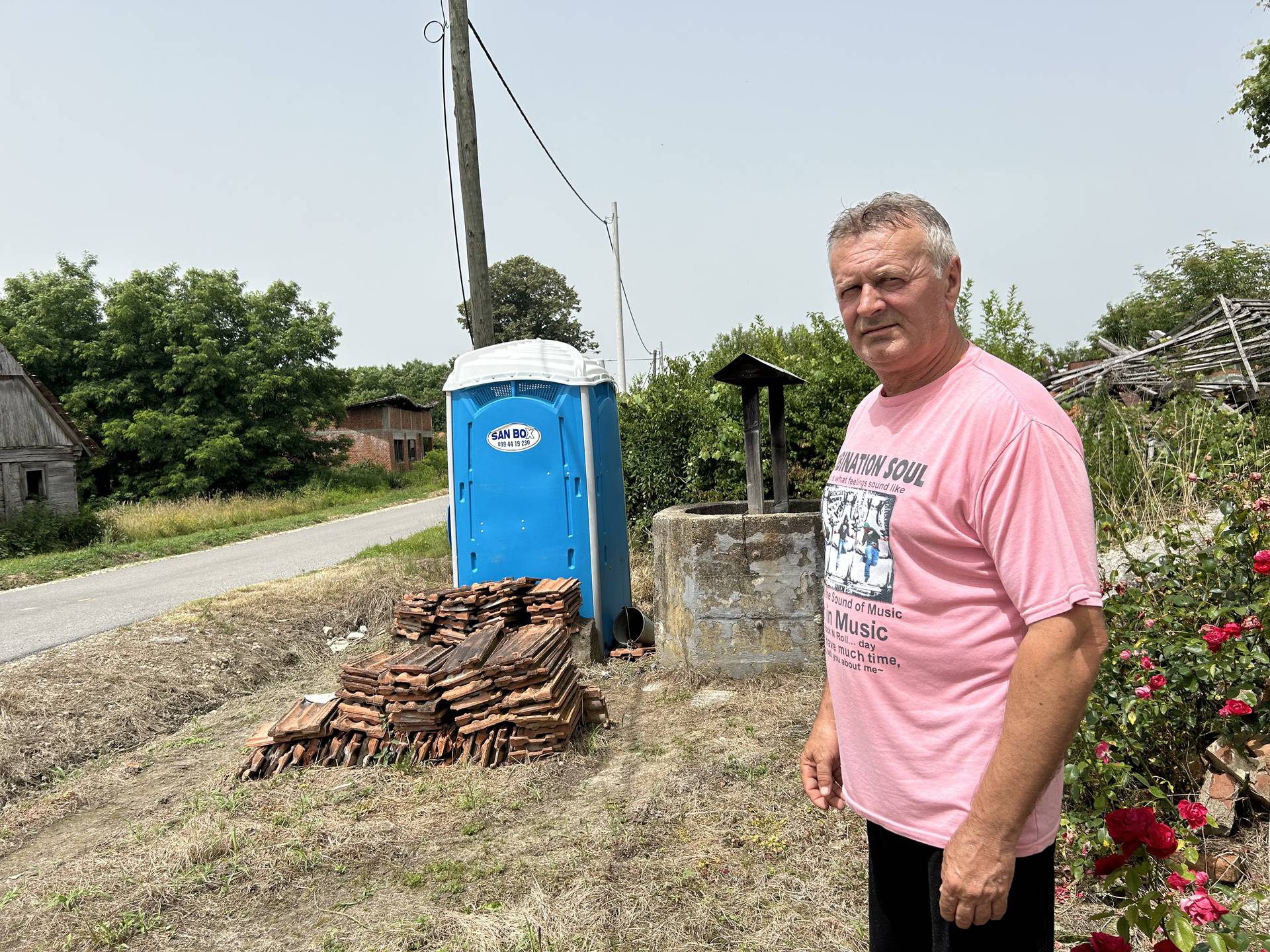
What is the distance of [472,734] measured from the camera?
487 cm

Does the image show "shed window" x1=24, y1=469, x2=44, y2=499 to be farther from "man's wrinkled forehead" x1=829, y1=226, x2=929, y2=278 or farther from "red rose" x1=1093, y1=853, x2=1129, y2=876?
"red rose" x1=1093, y1=853, x2=1129, y2=876

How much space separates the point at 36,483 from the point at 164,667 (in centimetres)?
2201

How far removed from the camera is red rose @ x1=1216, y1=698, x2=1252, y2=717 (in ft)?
8.64

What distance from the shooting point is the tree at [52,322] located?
32.6 m

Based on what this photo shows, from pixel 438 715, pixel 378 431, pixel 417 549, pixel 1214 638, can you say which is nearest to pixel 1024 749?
pixel 1214 638

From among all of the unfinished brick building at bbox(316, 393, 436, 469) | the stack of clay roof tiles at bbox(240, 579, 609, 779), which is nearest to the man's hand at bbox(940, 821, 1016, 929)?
the stack of clay roof tiles at bbox(240, 579, 609, 779)

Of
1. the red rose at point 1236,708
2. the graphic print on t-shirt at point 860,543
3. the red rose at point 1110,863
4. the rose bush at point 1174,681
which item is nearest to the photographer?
the red rose at point 1110,863

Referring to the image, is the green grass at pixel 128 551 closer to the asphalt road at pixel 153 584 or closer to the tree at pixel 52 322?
the asphalt road at pixel 153 584

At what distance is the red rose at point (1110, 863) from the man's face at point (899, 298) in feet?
3.07

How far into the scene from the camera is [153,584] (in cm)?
1193

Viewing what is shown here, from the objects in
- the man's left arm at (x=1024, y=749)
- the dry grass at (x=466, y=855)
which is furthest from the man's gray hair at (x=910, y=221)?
the dry grass at (x=466, y=855)

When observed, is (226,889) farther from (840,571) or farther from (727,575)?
(727,575)

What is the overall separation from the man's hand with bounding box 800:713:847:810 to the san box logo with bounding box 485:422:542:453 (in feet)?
16.8

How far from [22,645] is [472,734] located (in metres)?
5.88
